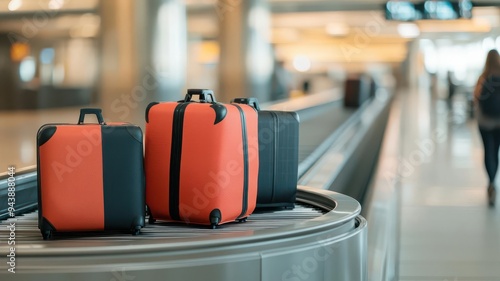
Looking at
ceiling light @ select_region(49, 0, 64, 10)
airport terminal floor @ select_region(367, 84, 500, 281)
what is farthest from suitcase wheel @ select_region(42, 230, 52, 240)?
ceiling light @ select_region(49, 0, 64, 10)

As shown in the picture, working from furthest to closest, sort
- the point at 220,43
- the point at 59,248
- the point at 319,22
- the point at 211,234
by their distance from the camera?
the point at 319,22
the point at 220,43
the point at 211,234
the point at 59,248

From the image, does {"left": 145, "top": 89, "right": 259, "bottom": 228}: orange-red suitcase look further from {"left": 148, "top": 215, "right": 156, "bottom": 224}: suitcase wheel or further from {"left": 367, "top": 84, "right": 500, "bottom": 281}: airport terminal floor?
{"left": 367, "top": 84, "right": 500, "bottom": 281}: airport terminal floor

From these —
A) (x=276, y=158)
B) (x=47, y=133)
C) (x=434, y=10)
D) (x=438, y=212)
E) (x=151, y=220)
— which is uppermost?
(x=434, y=10)

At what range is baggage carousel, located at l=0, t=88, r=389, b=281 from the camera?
2.58m

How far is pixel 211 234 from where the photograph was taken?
3027mm

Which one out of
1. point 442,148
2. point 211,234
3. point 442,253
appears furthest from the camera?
point 442,148

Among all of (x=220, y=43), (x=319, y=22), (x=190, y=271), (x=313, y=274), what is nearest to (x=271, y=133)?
(x=313, y=274)

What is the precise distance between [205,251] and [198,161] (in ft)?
1.69

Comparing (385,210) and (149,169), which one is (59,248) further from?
(385,210)

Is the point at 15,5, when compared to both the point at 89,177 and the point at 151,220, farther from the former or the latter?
the point at 89,177

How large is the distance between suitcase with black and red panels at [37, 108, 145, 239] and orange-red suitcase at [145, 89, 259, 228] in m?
0.22

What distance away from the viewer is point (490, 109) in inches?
336

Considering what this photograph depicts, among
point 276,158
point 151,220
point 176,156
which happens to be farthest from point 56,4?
point 176,156

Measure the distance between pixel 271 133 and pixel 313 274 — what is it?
949 mm
